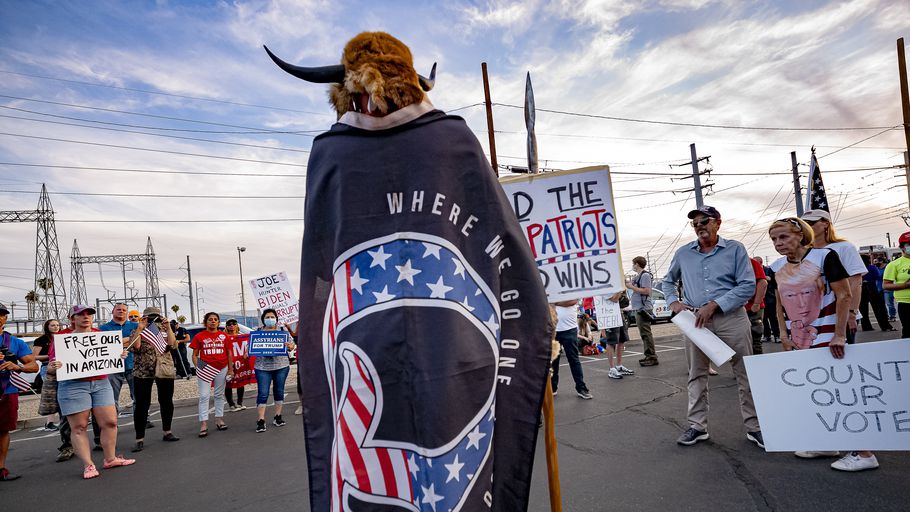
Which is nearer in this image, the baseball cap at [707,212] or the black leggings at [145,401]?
the baseball cap at [707,212]

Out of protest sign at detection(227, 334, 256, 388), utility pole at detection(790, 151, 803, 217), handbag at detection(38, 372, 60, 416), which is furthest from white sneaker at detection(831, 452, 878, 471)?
utility pole at detection(790, 151, 803, 217)

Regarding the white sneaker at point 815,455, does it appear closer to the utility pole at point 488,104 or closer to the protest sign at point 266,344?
the utility pole at point 488,104

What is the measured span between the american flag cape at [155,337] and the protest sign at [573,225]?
21.3 feet

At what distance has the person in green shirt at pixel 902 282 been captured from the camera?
7285 mm

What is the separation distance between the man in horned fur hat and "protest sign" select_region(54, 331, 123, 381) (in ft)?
19.1

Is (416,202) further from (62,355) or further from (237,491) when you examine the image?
(62,355)

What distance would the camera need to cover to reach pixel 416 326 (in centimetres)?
159

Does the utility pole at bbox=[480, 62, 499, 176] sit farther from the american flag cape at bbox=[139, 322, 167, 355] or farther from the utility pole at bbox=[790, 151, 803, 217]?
the utility pole at bbox=[790, 151, 803, 217]

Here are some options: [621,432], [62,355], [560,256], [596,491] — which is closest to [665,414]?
[621,432]

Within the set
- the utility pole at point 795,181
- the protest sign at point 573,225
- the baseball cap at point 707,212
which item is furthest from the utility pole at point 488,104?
the utility pole at point 795,181

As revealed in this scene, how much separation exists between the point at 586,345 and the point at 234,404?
8.82 m

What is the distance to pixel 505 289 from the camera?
180 cm

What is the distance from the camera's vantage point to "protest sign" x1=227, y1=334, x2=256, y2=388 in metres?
8.64

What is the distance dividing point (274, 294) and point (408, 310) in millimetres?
9794
